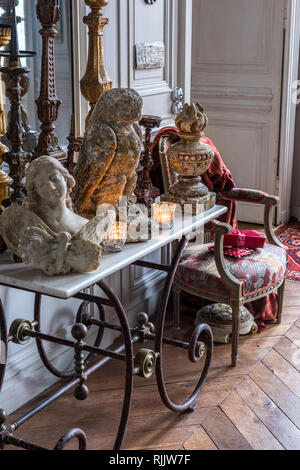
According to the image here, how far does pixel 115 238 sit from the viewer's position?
1958mm

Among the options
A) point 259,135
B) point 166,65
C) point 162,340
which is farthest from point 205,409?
point 259,135

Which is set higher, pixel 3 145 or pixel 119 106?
pixel 119 106

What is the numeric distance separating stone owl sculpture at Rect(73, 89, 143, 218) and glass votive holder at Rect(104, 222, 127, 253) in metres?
0.12

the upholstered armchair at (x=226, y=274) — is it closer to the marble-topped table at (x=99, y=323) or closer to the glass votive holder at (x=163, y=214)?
the marble-topped table at (x=99, y=323)

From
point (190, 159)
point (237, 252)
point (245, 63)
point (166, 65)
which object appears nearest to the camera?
point (190, 159)

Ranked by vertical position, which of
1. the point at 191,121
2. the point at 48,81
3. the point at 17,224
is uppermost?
the point at 48,81

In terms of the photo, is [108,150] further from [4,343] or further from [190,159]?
[4,343]

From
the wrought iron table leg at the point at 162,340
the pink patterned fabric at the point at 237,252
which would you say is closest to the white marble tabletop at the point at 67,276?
the wrought iron table leg at the point at 162,340

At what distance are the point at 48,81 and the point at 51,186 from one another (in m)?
0.55

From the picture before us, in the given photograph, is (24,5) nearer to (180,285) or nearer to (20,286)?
(20,286)

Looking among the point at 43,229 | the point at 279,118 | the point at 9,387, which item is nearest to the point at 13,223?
the point at 43,229

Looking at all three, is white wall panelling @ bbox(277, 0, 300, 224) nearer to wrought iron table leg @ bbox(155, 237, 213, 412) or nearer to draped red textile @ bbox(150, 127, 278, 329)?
draped red textile @ bbox(150, 127, 278, 329)

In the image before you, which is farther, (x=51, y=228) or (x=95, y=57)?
(x=95, y=57)

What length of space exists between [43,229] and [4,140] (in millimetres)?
637
